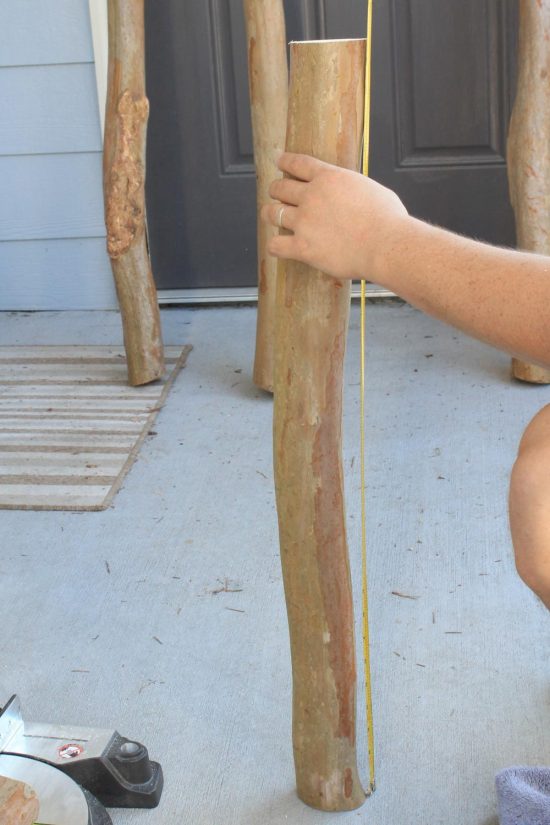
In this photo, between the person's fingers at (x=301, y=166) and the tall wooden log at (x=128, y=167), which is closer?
the person's fingers at (x=301, y=166)

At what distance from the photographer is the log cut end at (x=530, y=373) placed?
9.50ft

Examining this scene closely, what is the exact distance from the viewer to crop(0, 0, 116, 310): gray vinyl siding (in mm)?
3490

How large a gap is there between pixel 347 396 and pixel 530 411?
51 cm

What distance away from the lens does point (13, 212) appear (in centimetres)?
374

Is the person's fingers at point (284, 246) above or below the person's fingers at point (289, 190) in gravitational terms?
below

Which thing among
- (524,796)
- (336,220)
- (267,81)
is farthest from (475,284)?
(267,81)

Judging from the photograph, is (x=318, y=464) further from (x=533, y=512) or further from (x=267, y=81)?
(x=267, y=81)

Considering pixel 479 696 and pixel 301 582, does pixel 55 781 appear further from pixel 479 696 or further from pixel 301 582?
pixel 479 696

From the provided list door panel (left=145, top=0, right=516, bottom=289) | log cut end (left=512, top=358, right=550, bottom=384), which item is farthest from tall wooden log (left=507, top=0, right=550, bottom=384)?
door panel (left=145, top=0, right=516, bottom=289)

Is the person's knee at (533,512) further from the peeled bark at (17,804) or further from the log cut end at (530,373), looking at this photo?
Result: the log cut end at (530,373)

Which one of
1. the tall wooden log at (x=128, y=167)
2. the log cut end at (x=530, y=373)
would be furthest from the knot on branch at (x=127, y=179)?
the log cut end at (x=530, y=373)

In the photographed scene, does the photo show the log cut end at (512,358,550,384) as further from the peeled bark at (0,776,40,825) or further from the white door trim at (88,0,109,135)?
the peeled bark at (0,776,40,825)

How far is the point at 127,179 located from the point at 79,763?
1798 millimetres

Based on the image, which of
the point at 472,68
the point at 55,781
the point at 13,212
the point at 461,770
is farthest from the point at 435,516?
the point at 13,212
